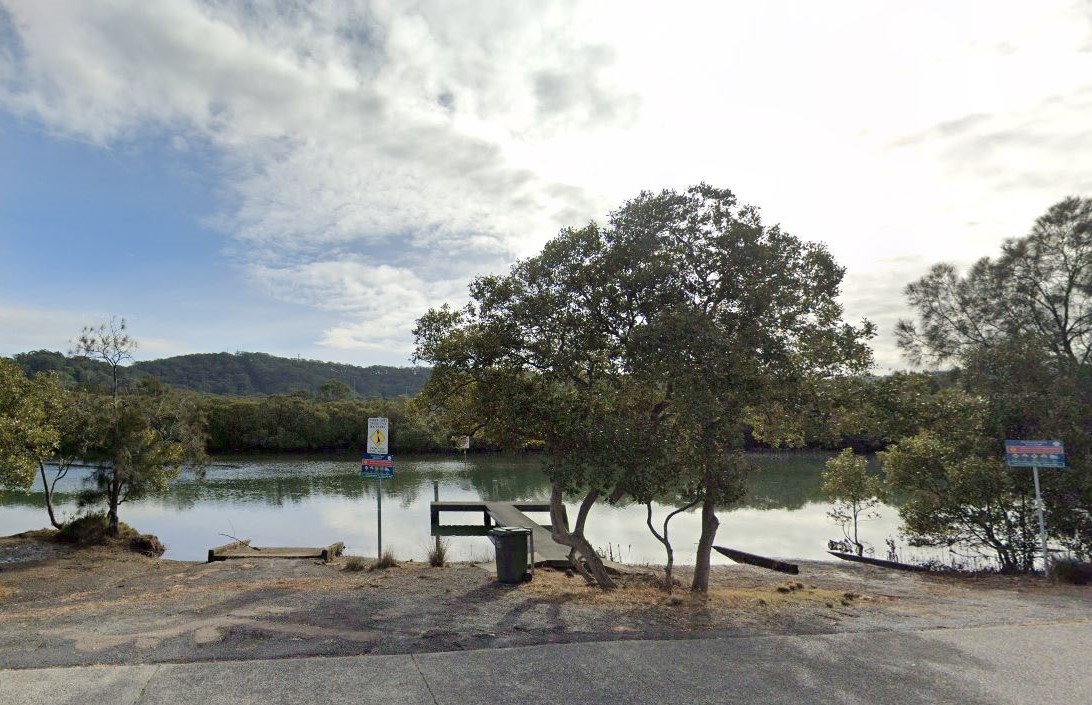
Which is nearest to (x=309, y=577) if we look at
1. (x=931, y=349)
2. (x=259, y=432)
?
(x=931, y=349)

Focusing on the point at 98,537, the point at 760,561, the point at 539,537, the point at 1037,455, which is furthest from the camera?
the point at 98,537

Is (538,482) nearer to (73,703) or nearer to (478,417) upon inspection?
(478,417)

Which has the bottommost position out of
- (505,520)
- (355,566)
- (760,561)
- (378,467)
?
(760,561)

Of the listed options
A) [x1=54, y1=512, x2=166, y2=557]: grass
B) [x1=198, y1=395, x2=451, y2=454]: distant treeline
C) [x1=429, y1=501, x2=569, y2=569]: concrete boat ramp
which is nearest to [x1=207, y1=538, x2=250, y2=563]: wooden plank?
[x1=54, y1=512, x2=166, y2=557]: grass

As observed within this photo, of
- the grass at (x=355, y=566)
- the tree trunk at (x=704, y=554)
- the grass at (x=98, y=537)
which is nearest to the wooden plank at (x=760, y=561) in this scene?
the tree trunk at (x=704, y=554)

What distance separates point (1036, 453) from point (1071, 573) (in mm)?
2128

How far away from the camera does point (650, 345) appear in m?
8.30

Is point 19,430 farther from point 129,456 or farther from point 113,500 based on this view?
point 113,500

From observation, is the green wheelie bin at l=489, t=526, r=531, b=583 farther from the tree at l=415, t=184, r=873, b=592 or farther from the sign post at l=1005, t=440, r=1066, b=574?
the sign post at l=1005, t=440, r=1066, b=574

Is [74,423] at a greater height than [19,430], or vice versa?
[74,423]

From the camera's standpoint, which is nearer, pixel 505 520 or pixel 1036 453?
pixel 1036 453

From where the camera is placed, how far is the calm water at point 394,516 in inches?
803

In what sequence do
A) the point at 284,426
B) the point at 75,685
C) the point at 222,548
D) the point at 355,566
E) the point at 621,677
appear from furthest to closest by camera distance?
the point at 284,426
the point at 222,548
the point at 355,566
the point at 621,677
the point at 75,685

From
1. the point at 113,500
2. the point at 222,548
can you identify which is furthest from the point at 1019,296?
the point at 113,500
